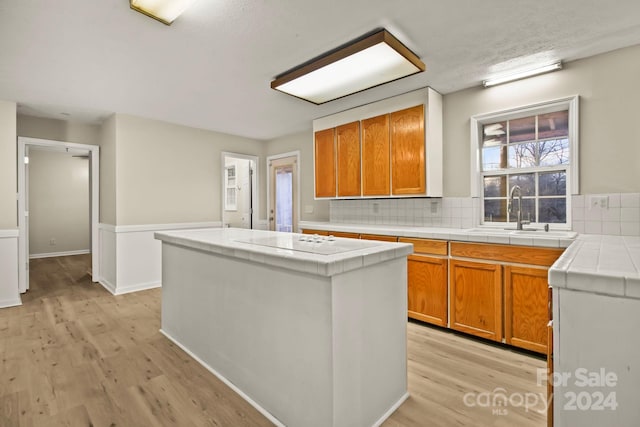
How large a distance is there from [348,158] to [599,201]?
8.32 ft

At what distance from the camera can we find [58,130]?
443 cm

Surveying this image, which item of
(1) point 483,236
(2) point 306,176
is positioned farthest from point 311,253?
(2) point 306,176

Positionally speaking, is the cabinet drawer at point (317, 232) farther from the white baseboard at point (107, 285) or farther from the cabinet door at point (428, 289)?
the white baseboard at point (107, 285)

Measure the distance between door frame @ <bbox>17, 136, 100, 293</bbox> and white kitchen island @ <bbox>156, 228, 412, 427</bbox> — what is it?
3591 millimetres

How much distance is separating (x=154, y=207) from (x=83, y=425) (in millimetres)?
3306

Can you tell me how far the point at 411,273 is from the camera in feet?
10.1

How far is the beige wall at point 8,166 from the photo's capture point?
361 cm

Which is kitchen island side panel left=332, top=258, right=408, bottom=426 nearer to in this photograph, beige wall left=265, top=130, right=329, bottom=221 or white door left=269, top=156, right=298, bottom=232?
beige wall left=265, top=130, right=329, bottom=221

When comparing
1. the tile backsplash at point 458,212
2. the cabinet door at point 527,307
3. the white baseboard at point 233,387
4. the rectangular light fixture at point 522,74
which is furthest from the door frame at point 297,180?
the cabinet door at point 527,307

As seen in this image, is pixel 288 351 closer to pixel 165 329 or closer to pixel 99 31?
pixel 165 329

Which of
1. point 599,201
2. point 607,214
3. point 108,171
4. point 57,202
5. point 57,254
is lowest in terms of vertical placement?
point 57,254

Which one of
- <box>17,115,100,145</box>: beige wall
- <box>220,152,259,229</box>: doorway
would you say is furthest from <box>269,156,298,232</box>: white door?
<box>17,115,100,145</box>: beige wall

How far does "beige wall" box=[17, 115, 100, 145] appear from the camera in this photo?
4.20m

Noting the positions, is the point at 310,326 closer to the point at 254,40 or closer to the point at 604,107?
the point at 254,40
